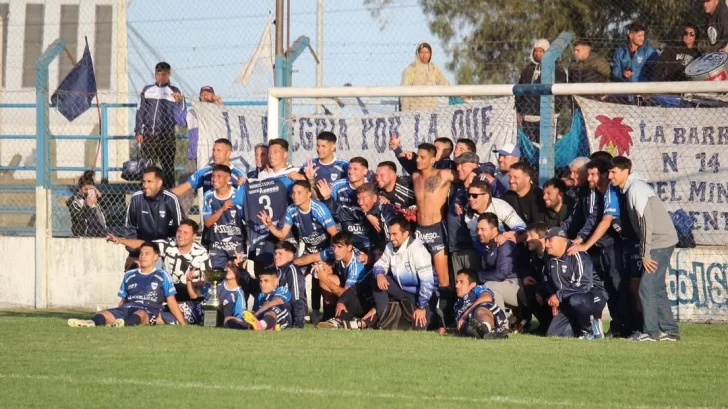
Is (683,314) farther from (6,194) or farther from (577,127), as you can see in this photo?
(6,194)

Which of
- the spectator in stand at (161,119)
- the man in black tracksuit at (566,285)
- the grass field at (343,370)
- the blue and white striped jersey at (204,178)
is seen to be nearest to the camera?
the grass field at (343,370)

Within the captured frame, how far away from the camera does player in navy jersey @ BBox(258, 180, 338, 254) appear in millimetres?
13695

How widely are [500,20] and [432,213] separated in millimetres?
13362

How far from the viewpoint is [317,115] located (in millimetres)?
15891

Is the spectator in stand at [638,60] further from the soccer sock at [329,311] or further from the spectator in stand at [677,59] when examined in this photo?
the soccer sock at [329,311]

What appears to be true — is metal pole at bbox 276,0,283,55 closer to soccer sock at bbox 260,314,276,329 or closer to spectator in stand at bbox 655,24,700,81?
soccer sock at bbox 260,314,276,329

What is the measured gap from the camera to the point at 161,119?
16.4m

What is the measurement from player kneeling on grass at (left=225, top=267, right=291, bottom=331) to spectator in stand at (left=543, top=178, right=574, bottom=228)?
3.03m

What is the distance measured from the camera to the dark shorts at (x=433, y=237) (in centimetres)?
1332

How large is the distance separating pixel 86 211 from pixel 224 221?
139 inches

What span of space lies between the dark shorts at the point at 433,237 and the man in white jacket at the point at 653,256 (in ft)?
7.29

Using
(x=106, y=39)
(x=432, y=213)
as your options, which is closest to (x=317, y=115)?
(x=432, y=213)

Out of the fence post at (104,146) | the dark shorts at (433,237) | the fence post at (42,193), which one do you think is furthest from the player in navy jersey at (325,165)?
the fence post at (42,193)

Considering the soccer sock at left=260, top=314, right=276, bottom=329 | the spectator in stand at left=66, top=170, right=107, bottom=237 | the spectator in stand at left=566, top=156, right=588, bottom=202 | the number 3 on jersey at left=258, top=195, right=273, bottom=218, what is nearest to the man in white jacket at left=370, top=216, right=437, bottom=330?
the soccer sock at left=260, top=314, right=276, bottom=329
